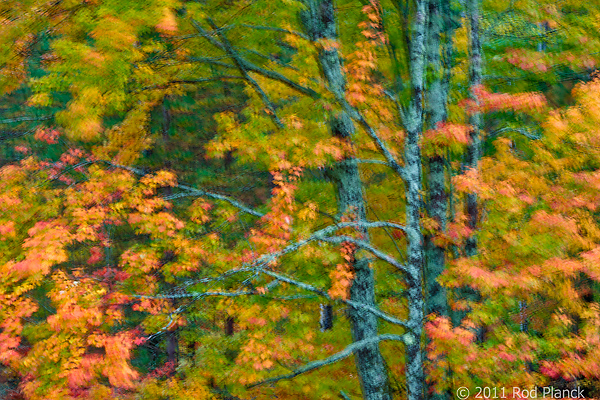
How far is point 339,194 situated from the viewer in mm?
6168

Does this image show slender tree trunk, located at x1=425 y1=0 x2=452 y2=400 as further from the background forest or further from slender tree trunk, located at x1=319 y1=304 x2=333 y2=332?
slender tree trunk, located at x1=319 y1=304 x2=333 y2=332

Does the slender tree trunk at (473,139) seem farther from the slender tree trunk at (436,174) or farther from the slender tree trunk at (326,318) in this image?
the slender tree trunk at (326,318)

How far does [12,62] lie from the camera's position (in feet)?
17.5

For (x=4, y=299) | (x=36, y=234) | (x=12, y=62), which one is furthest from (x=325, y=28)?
(x=4, y=299)

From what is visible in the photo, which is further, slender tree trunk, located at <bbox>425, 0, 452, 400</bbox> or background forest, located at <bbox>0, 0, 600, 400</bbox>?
slender tree trunk, located at <bbox>425, 0, 452, 400</bbox>

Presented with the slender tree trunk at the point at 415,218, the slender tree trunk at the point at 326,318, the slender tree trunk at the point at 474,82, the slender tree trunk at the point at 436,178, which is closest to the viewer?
the slender tree trunk at the point at 415,218

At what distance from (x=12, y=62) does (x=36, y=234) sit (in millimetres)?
2554

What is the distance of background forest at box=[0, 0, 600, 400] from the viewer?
202 inches

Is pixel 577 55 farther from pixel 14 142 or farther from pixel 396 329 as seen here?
pixel 14 142

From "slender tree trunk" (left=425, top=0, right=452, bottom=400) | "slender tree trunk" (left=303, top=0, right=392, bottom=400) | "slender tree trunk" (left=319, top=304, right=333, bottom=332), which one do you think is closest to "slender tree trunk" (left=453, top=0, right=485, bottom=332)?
"slender tree trunk" (left=425, top=0, right=452, bottom=400)

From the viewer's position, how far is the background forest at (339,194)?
512 cm

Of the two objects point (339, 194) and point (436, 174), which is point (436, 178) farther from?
point (339, 194)

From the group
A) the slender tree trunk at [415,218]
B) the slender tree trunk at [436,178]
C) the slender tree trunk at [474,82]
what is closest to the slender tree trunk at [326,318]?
the slender tree trunk at [436,178]

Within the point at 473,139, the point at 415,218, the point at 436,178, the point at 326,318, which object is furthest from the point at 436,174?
the point at 326,318
